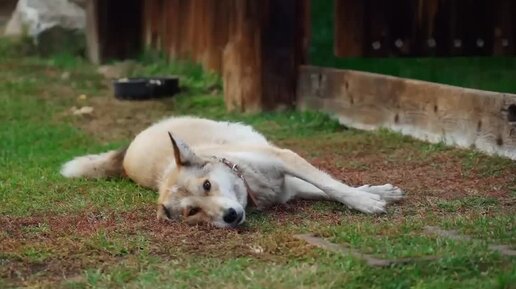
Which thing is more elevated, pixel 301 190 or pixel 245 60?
pixel 245 60

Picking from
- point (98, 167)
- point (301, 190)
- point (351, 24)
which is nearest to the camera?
point (301, 190)

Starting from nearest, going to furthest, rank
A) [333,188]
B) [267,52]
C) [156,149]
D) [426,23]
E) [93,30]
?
[333,188] < [156,149] < [267,52] < [426,23] < [93,30]

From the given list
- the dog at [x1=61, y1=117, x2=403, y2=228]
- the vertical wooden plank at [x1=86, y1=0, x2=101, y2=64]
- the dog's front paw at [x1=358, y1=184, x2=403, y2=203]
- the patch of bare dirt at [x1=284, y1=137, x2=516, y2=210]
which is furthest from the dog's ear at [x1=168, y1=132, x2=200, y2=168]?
the vertical wooden plank at [x1=86, y1=0, x2=101, y2=64]

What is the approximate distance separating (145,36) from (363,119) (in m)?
5.24

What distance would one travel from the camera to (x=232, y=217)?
5.36 metres

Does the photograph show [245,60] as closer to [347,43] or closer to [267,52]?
[267,52]

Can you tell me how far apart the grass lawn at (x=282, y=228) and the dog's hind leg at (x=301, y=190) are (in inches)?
4.1

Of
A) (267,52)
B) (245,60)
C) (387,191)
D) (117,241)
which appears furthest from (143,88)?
(117,241)

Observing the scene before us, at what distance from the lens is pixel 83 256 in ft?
15.9

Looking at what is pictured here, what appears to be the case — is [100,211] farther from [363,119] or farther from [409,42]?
[409,42]

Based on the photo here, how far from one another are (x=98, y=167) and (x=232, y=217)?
2127mm

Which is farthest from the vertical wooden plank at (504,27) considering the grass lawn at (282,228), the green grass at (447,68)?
the grass lawn at (282,228)

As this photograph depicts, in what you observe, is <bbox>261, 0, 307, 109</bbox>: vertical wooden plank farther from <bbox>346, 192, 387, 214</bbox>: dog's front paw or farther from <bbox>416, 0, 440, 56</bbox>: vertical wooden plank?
<bbox>346, 192, 387, 214</bbox>: dog's front paw

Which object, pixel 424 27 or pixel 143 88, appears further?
pixel 143 88
